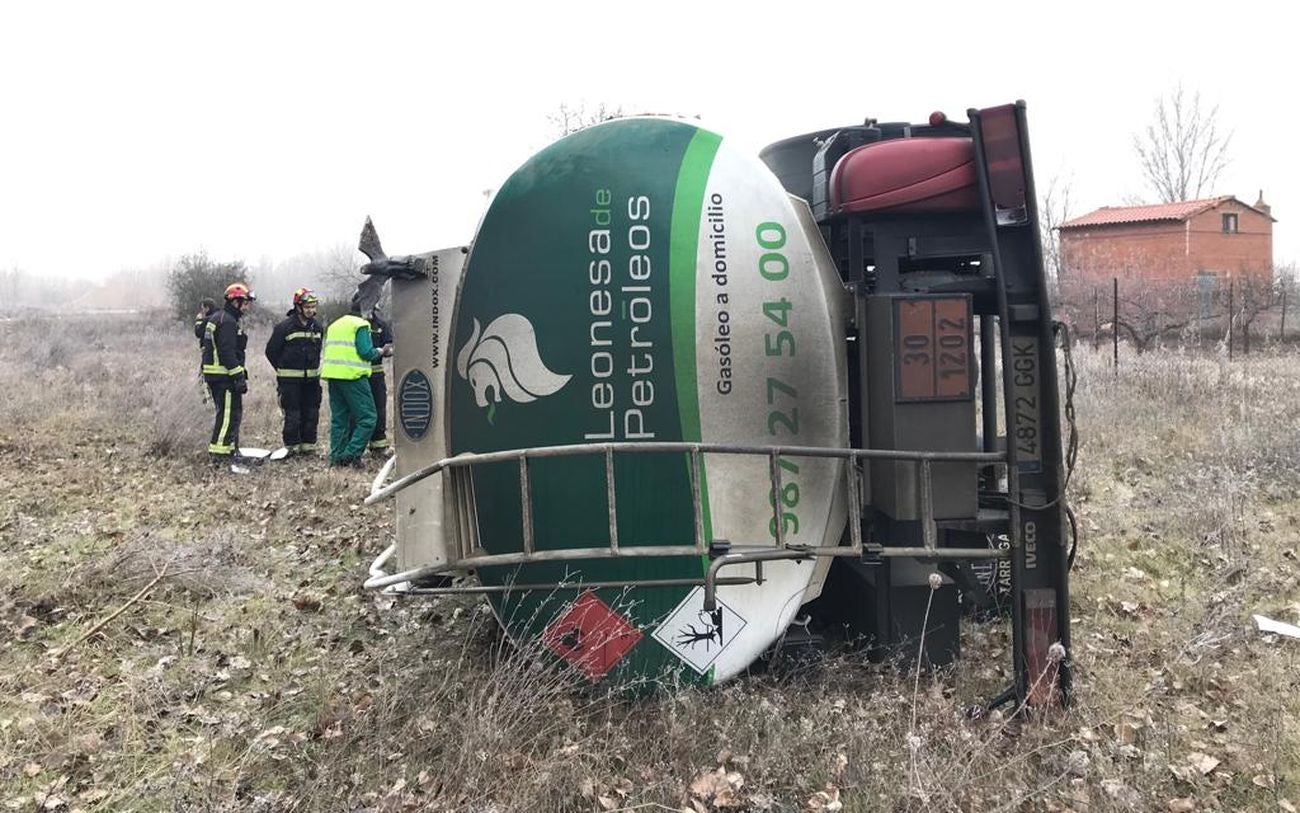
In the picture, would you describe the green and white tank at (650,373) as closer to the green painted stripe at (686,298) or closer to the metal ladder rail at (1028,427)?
the green painted stripe at (686,298)

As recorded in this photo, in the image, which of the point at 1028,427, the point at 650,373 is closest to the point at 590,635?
the point at 650,373

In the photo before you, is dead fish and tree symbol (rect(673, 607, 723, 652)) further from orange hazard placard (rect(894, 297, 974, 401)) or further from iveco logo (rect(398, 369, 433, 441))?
iveco logo (rect(398, 369, 433, 441))

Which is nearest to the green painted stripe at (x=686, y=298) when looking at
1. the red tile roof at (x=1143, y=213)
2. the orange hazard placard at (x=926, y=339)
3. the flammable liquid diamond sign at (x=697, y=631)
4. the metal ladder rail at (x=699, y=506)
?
the flammable liquid diamond sign at (x=697, y=631)

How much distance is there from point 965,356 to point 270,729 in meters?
3.18

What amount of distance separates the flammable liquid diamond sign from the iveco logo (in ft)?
4.35

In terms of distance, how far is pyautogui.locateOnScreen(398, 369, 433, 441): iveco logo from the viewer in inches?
153

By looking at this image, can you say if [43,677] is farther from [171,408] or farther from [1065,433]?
[1065,433]

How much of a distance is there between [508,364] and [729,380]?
90cm

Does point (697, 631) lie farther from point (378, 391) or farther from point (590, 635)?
point (378, 391)

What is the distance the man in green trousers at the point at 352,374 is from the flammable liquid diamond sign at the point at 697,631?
7106mm

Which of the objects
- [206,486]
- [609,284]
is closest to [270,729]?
[609,284]

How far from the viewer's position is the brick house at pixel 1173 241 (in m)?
39.2

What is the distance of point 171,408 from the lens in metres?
10.6

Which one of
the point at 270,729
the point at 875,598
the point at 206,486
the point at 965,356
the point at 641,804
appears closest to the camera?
the point at 641,804
